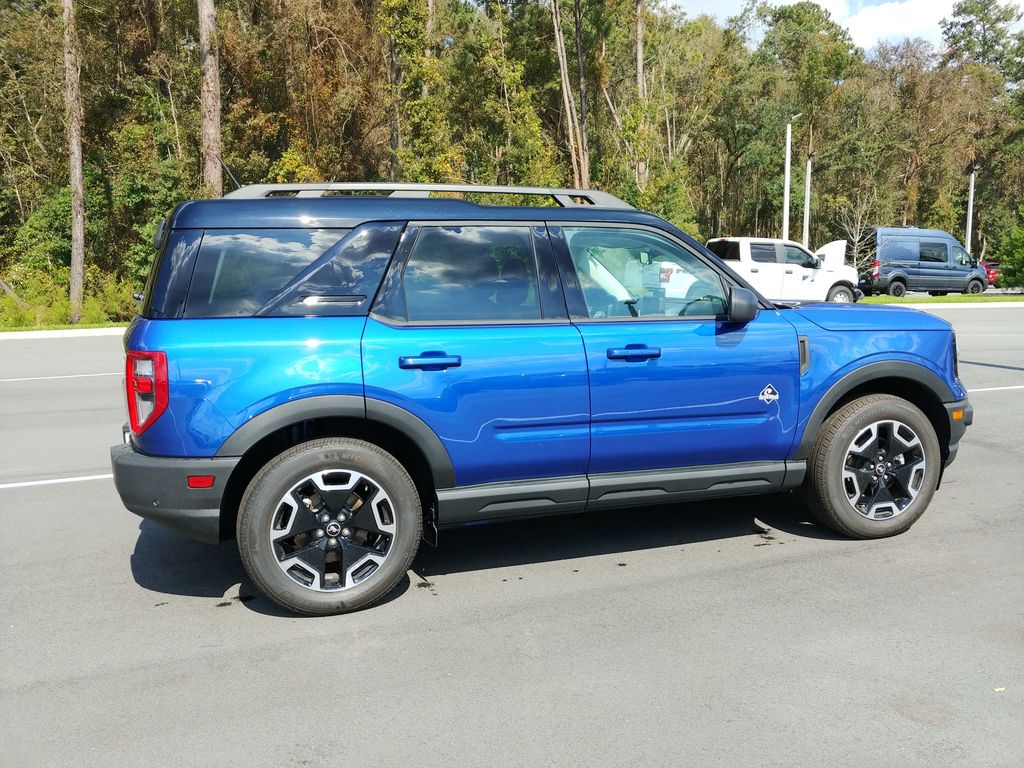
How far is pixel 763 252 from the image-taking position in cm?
2294

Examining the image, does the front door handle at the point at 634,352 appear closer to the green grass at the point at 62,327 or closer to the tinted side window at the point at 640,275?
A: the tinted side window at the point at 640,275

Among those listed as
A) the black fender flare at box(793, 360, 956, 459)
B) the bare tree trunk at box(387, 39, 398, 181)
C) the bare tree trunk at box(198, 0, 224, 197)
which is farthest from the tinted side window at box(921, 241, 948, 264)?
the black fender flare at box(793, 360, 956, 459)

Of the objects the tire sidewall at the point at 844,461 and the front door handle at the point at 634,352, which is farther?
the tire sidewall at the point at 844,461

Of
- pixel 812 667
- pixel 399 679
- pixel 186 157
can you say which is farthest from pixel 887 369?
pixel 186 157

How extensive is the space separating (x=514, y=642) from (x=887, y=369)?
2.59 meters

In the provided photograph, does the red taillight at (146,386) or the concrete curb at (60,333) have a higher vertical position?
the red taillight at (146,386)

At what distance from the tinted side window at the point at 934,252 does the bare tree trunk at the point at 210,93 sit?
24.4 metres

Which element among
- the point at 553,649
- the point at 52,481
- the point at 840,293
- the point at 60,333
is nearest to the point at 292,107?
the point at 60,333

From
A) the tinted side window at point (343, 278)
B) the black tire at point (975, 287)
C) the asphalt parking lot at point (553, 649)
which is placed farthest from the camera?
the black tire at point (975, 287)

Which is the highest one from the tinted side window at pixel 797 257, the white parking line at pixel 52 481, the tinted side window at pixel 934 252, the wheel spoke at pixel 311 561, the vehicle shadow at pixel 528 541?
the tinted side window at pixel 934 252

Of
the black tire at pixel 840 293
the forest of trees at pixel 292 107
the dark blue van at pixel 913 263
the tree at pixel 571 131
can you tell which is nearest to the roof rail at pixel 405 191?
the black tire at pixel 840 293

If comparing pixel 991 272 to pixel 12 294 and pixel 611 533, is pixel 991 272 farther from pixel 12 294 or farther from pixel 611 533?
pixel 611 533

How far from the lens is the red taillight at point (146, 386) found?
12.4ft

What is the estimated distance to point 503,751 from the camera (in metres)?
2.94
